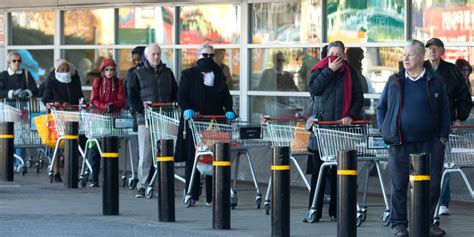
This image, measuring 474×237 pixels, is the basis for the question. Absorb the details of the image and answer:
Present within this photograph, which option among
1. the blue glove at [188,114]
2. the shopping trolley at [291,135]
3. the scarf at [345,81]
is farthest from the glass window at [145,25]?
the scarf at [345,81]

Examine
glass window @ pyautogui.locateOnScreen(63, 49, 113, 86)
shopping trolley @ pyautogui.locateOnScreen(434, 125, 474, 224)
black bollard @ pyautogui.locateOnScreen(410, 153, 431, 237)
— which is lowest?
black bollard @ pyautogui.locateOnScreen(410, 153, 431, 237)

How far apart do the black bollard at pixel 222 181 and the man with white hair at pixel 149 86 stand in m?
3.80

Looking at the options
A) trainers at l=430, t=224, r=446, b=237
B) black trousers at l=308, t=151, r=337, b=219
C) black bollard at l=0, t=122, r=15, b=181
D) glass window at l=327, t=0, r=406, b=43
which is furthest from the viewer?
black bollard at l=0, t=122, r=15, b=181

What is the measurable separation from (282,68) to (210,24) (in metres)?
1.78

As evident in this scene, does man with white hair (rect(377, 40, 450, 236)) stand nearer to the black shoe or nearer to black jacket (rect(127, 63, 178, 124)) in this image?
black jacket (rect(127, 63, 178, 124))

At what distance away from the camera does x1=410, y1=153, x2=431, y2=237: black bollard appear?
11.2 m

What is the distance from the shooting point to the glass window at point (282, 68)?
60.4 ft

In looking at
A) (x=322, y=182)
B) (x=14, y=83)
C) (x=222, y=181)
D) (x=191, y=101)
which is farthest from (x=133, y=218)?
(x=14, y=83)

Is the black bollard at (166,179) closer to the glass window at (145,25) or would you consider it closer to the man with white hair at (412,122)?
the man with white hair at (412,122)

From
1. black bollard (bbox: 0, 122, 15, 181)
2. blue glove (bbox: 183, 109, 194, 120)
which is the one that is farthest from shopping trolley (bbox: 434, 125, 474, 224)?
black bollard (bbox: 0, 122, 15, 181)

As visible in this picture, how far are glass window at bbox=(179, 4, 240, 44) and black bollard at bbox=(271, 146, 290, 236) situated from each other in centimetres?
737

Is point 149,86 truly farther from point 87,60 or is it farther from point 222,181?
point 87,60

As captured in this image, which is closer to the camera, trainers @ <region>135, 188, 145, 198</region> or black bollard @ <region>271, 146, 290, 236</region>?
black bollard @ <region>271, 146, 290, 236</region>

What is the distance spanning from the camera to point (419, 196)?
1123 cm
